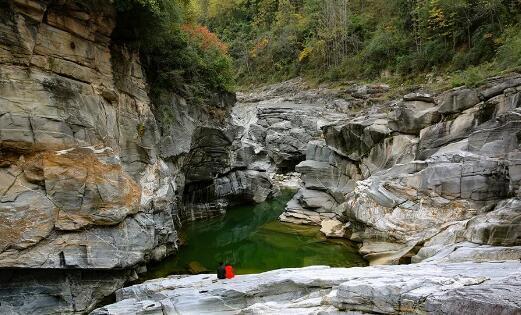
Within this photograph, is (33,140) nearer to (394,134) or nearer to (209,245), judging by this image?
(209,245)

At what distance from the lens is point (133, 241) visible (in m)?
15.4

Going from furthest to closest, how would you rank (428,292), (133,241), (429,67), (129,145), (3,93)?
1. (429,67)
2. (129,145)
3. (133,241)
4. (3,93)
5. (428,292)

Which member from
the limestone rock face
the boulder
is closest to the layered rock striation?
the boulder

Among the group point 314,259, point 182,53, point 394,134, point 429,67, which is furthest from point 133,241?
point 429,67

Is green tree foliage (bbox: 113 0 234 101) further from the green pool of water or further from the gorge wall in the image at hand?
the green pool of water

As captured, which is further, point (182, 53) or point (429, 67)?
point (429, 67)

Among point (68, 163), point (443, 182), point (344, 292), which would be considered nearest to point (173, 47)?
point (68, 163)

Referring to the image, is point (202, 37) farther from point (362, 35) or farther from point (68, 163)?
point (362, 35)

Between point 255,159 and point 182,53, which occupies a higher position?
→ point 182,53

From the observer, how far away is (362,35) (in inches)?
1892

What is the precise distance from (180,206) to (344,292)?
18896 mm

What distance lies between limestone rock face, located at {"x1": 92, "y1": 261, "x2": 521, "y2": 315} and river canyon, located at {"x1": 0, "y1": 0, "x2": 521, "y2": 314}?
43 mm

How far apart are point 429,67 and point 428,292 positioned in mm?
32103

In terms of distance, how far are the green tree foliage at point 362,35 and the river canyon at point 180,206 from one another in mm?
10008
